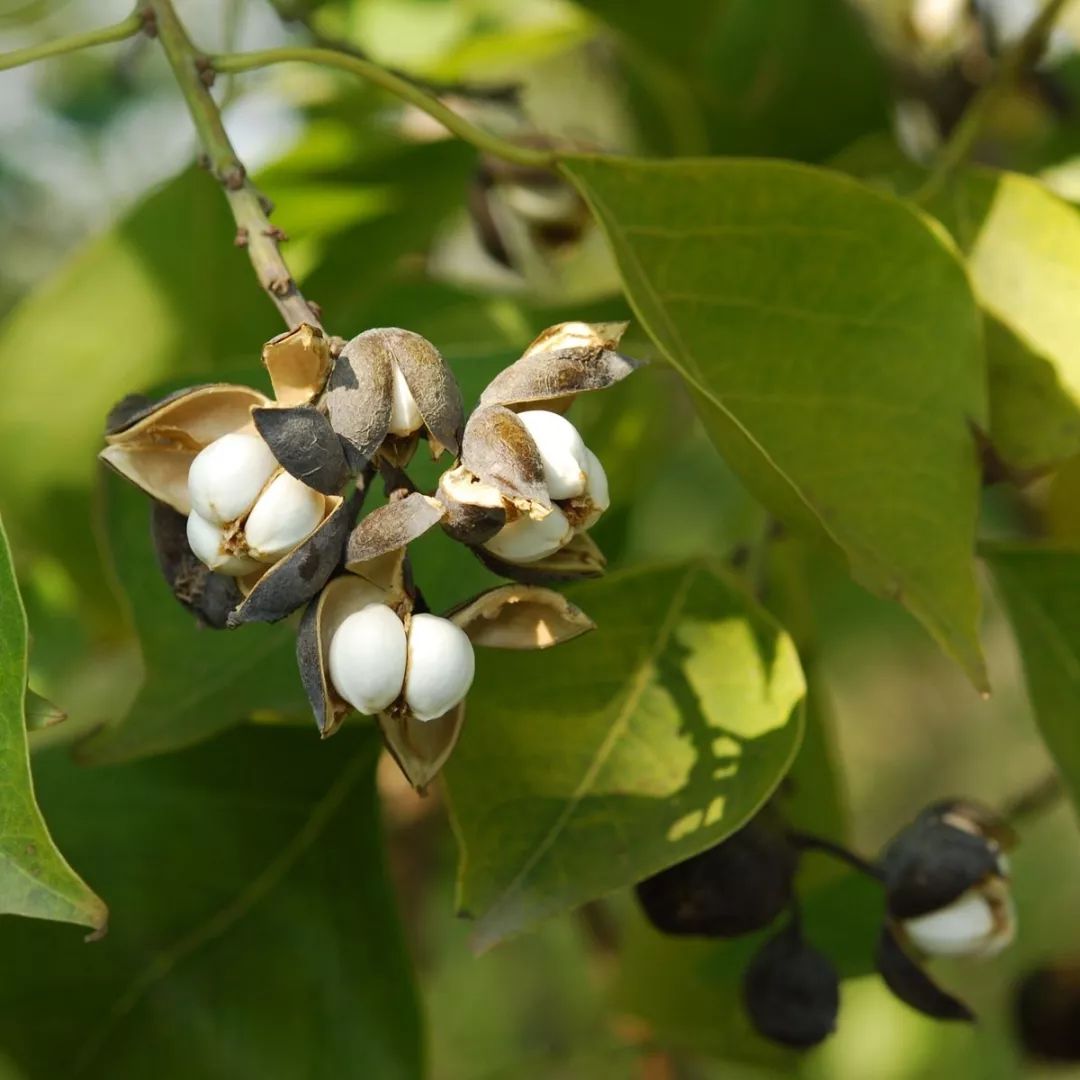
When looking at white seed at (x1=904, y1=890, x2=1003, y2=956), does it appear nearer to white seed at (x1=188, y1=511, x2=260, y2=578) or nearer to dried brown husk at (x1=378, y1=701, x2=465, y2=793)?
dried brown husk at (x1=378, y1=701, x2=465, y2=793)

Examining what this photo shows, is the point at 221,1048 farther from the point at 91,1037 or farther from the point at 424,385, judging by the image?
the point at 424,385

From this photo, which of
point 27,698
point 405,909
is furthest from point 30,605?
point 27,698

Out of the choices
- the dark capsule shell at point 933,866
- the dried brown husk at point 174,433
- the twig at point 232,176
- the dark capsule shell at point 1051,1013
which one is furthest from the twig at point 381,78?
the dark capsule shell at point 1051,1013

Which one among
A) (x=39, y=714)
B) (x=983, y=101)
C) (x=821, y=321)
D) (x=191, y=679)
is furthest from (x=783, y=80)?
(x=39, y=714)

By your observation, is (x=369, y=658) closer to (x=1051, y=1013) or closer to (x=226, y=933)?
(x=226, y=933)

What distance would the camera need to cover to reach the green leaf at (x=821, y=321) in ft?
2.29

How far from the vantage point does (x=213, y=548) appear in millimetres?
556

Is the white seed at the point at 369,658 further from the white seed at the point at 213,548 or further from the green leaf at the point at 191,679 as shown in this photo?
the green leaf at the point at 191,679

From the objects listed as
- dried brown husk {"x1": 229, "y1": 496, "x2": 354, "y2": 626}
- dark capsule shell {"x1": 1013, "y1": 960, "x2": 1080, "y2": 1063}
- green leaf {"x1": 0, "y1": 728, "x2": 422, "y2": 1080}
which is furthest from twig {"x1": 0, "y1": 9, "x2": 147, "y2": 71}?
dark capsule shell {"x1": 1013, "y1": 960, "x2": 1080, "y2": 1063}

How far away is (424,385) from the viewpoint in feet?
1.76

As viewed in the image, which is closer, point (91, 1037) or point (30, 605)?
point (91, 1037)

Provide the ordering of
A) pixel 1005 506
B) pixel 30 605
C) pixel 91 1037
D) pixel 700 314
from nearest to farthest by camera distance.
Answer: pixel 700 314 < pixel 91 1037 < pixel 30 605 < pixel 1005 506

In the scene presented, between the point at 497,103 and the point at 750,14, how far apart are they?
0.92ft

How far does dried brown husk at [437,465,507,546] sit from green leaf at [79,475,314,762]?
0.25 m
